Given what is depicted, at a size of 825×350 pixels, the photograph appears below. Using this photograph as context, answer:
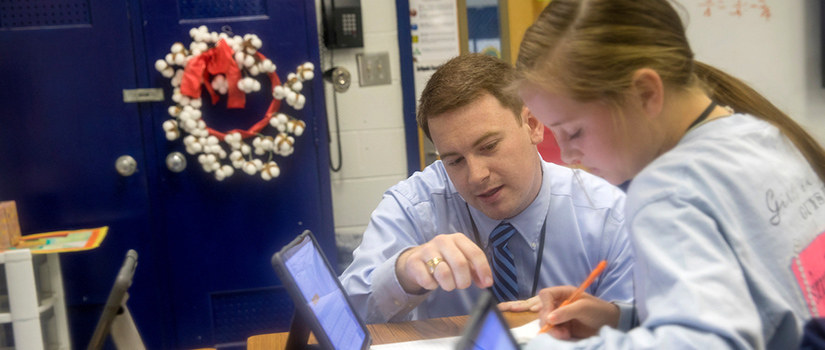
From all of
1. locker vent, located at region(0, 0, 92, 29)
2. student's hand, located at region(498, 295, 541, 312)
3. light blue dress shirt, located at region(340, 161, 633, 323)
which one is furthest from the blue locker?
student's hand, located at region(498, 295, 541, 312)

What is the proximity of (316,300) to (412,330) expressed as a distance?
13.1 inches

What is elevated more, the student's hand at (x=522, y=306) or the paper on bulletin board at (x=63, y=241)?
the student's hand at (x=522, y=306)

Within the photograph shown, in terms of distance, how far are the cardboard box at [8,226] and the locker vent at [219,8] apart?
87 centimetres

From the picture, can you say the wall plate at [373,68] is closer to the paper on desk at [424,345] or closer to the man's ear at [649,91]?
the paper on desk at [424,345]

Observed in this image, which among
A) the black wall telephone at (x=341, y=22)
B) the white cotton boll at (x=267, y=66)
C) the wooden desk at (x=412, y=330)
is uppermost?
the black wall telephone at (x=341, y=22)

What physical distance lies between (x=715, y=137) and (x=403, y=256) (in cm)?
69

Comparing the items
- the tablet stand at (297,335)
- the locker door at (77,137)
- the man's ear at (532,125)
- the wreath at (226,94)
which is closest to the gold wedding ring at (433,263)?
the tablet stand at (297,335)

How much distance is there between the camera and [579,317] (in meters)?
1.03

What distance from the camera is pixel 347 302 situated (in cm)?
116

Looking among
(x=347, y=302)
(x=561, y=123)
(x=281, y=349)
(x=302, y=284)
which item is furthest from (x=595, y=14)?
(x=281, y=349)

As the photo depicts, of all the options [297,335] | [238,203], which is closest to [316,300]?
[297,335]

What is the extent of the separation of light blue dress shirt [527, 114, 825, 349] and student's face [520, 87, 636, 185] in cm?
8

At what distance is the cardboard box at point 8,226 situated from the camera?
90.9 inches

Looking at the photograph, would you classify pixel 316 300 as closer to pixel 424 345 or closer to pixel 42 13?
pixel 424 345
